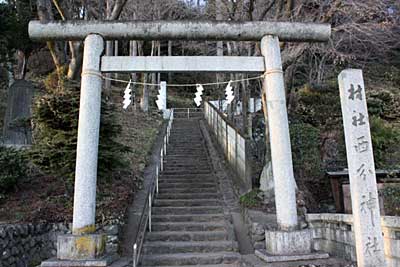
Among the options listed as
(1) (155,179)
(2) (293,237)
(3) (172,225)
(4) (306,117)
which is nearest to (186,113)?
(4) (306,117)

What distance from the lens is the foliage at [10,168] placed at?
8125mm

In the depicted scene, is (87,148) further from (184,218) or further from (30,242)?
(184,218)

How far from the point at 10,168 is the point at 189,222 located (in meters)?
4.45

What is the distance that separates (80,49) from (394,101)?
15.9 metres

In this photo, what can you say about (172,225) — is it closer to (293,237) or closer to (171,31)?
(293,237)

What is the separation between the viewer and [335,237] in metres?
6.86

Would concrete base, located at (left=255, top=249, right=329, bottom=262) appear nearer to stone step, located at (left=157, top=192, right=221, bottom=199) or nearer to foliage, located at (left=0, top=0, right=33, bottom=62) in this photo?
stone step, located at (left=157, top=192, right=221, bottom=199)

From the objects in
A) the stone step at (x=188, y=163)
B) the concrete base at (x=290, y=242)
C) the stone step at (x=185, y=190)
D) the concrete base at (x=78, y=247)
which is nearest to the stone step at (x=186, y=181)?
the stone step at (x=185, y=190)

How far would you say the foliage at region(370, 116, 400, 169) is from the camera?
12.0m

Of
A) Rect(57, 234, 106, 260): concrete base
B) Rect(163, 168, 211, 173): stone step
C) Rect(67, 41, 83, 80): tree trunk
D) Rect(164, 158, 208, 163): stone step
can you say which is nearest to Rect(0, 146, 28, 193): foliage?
Rect(67, 41, 83, 80): tree trunk

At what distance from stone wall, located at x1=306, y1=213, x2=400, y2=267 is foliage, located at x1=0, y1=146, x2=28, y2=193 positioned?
6.92 metres

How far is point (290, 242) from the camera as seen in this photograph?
6.32 metres

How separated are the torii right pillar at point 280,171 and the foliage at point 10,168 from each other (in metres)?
5.78

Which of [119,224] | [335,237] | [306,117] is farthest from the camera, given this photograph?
[306,117]
